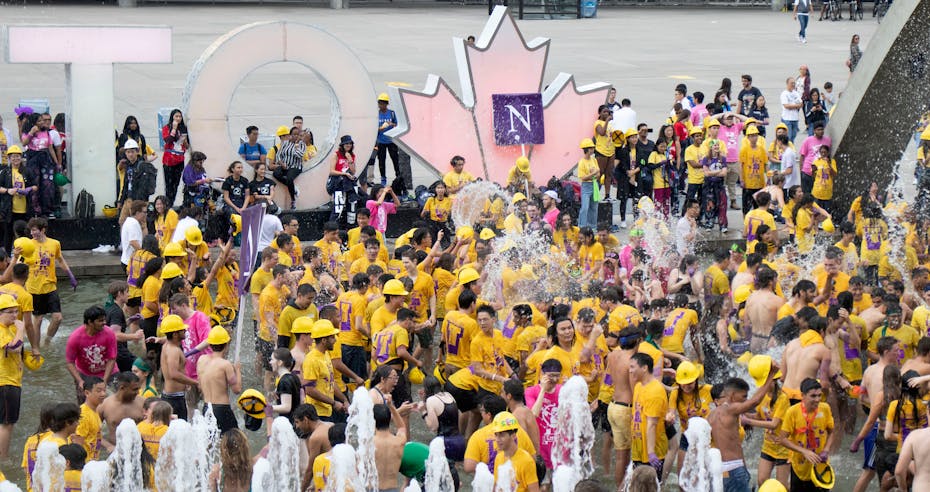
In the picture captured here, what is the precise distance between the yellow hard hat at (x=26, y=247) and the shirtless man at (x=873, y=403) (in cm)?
845

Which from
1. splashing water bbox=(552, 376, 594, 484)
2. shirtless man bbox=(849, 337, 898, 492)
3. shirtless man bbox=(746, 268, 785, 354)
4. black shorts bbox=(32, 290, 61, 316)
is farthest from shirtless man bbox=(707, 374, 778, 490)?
black shorts bbox=(32, 290, 61, 316)

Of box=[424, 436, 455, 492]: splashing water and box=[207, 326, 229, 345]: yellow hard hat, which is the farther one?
box=[207, 326, 229, 345]: yellow hard hat

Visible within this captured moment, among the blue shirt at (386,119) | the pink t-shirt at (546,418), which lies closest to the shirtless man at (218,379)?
the pink t-shirt at (546,418)

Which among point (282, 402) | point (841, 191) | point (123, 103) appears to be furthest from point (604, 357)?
point (123, 103)

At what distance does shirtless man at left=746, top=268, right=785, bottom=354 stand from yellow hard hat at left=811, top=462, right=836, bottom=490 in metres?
2.43

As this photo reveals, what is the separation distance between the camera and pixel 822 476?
10.4 metres

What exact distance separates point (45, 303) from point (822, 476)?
8486 millimetres

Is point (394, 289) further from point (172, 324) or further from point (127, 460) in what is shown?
point (127, 460)

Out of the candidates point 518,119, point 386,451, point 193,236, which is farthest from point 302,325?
point 518,119

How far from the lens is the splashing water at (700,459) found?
999 cm

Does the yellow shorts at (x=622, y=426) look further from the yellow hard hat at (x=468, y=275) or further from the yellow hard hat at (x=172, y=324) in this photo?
the yellow hard hat at (x=172, y=324)

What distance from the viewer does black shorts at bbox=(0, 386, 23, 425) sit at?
1148 centimetres

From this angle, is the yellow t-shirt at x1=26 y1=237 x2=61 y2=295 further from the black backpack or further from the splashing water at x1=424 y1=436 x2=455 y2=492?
the splashing water at x1=424 y1=436 x2=455 y2=492

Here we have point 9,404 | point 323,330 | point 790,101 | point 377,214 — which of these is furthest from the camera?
point 790,101
